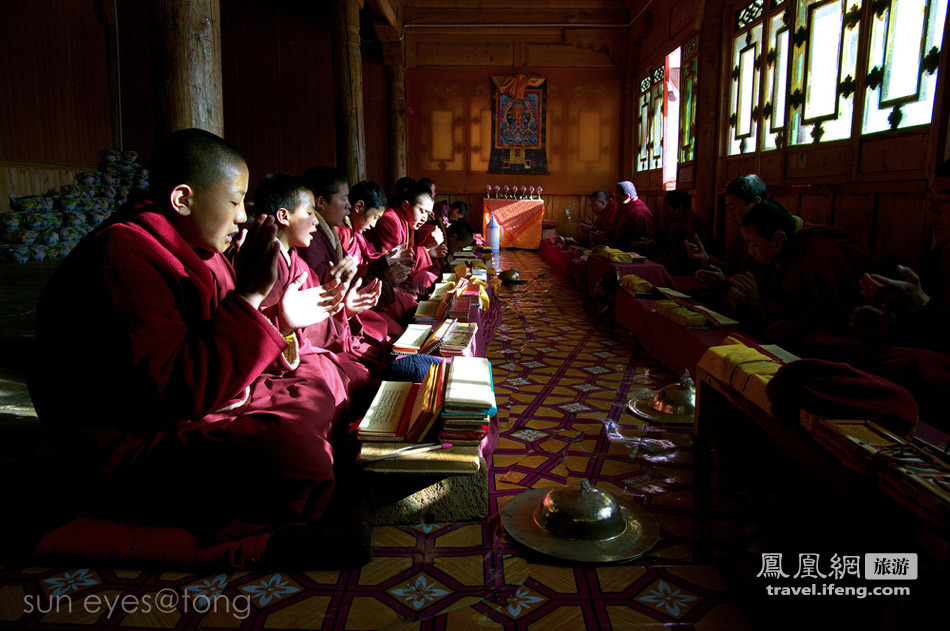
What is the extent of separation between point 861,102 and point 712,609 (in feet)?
13.7

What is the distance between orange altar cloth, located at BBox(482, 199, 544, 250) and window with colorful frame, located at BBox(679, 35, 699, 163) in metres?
3.68

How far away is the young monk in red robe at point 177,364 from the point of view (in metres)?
1.69

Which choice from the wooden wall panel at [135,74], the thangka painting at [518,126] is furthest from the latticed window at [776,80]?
the wooden wall panel at [135,74]

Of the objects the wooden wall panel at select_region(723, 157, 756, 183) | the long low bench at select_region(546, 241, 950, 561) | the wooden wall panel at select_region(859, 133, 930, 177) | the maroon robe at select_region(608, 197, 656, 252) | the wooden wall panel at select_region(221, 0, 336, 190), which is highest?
the wooden wall panel at select_region(221, 0, 336, 190)

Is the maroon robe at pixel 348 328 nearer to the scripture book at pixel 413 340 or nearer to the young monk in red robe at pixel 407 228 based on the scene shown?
the scripture book at pixel 413 340

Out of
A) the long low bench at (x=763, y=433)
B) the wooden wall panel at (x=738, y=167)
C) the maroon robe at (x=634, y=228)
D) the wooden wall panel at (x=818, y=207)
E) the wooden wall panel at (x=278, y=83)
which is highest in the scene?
the wooden wall panel at (x=278, y=83)

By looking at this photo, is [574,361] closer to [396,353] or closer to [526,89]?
[396,353]

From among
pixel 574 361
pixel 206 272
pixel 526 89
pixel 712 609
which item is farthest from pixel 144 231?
pixel 526 89

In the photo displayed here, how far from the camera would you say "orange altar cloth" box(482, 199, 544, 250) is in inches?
464

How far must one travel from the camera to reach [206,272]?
74.5 inches

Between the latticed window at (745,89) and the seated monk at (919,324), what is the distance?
355 centimetres

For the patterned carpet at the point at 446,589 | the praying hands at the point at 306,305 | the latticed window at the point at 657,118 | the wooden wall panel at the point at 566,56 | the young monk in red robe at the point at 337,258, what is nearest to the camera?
the patterned carpet at the point at 446,589

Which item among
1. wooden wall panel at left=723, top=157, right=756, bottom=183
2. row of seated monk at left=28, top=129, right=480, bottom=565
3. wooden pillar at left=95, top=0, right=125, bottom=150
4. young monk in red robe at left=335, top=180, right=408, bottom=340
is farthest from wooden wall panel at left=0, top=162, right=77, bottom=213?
wooden wall panel at left=723, top=157, right=756, bottom=183

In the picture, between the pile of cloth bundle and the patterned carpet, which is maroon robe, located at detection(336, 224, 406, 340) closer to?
the patterned carpet
